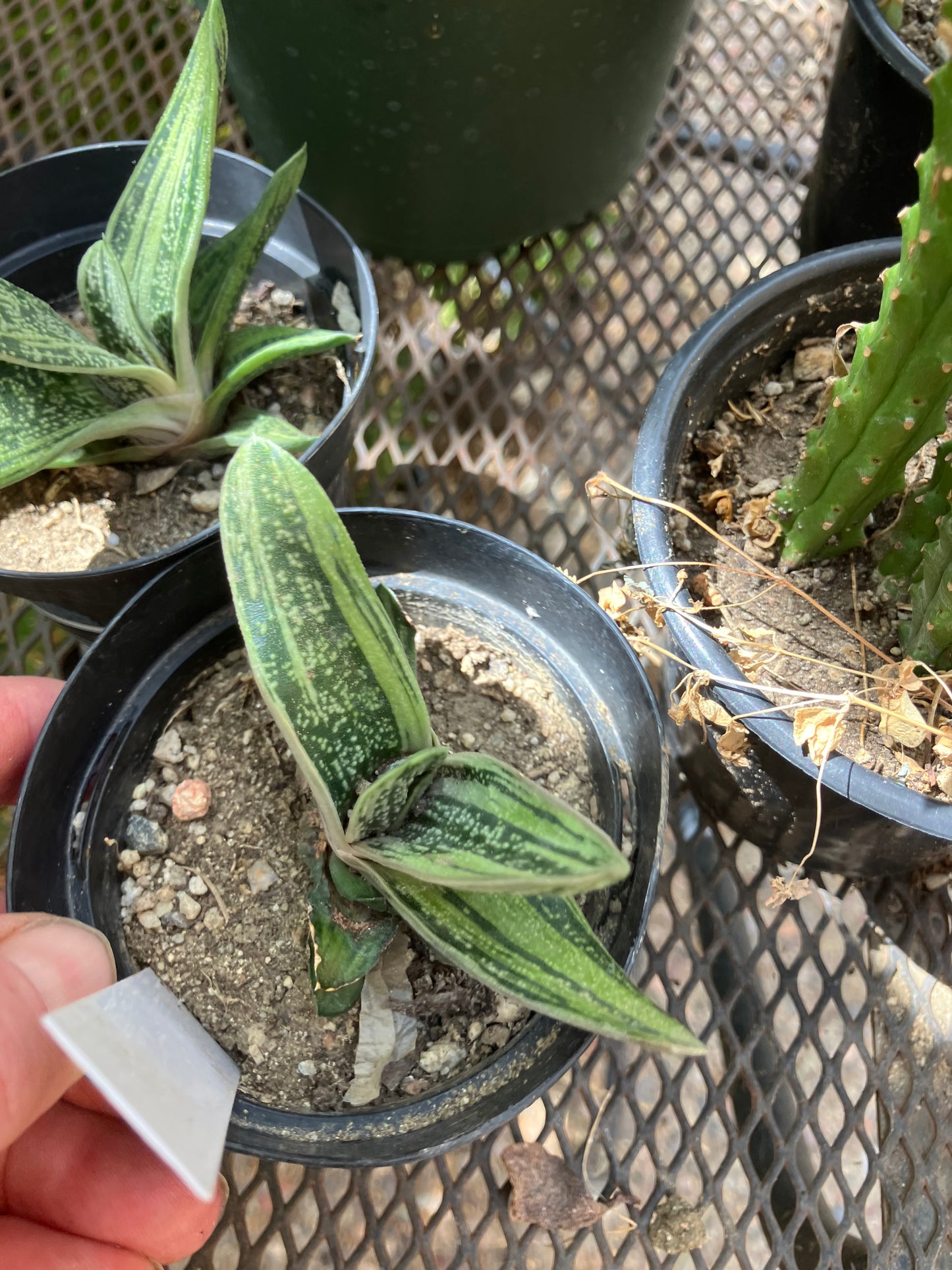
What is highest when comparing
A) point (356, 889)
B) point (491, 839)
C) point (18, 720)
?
point (491, 839)

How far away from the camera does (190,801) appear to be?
1.86ft

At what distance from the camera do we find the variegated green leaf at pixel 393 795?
1.37ft

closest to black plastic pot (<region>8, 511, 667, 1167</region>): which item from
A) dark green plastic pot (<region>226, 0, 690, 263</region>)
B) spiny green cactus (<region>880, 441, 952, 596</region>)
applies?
spiny green cactus (<region>880, 441, 952, 596</region>)

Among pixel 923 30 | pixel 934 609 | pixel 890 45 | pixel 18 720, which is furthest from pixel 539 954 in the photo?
pixel 923 30

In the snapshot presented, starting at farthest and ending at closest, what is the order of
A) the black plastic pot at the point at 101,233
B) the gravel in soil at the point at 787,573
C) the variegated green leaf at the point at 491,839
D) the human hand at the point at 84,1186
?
the black plastic pot at the point at 101,233, the gravel in soil at the point at 787,573, the human hand at the point at 84,1186, the variegated green leaf at the point at 491,839

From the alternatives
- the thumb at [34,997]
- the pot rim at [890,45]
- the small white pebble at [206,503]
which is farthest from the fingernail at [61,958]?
the pot rim at [890,45]

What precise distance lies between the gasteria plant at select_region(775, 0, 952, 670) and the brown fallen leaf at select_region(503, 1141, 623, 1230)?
450mm

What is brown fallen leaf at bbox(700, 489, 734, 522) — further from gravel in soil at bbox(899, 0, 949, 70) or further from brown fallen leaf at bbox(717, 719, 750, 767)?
gravel in soil at bbox(899, 0, 949, 70)

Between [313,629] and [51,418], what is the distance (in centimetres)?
30

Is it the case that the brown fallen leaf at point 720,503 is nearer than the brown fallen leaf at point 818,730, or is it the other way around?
the brown fallen leaf at point 818,730

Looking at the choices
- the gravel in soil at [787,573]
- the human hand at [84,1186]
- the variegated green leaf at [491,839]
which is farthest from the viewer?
the gravel in soil at [787,573]

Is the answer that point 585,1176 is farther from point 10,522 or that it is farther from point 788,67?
point 788,67

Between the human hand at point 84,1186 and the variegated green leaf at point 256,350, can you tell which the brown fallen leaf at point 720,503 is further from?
the human hand at point 84,1186

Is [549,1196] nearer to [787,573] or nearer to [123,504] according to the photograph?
[787,573]
